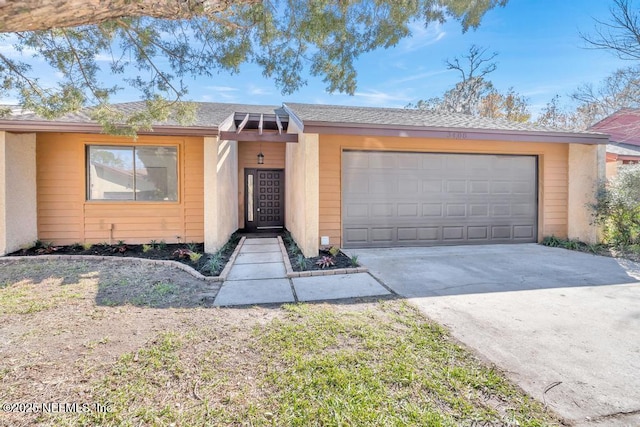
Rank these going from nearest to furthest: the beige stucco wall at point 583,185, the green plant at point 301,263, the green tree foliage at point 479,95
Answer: the green plant at point 301,263
the beige stucco wall at point 583,185
the green tree foliage at point 479,95

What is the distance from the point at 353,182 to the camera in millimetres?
7098

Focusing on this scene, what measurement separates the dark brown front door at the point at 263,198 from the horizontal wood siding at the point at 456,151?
4.07 meters

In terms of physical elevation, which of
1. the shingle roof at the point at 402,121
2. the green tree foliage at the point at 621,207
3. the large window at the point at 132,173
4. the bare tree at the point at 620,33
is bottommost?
the green tree foliage at the point at 621,207

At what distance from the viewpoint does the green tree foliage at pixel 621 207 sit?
21.5 ft

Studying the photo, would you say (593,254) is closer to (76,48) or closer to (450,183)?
(450,183)

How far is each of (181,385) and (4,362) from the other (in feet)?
5.08

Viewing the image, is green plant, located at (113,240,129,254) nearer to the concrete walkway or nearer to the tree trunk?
the concrete walkway

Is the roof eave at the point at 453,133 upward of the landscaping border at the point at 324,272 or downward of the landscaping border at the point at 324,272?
upward

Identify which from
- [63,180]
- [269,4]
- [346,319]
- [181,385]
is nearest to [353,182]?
[269,4]

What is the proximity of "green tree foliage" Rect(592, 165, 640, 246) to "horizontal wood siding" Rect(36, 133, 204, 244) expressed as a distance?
968 centimetres

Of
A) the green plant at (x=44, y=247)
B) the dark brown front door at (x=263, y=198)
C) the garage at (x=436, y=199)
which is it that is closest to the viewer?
the green plant at (x=44, y=247)

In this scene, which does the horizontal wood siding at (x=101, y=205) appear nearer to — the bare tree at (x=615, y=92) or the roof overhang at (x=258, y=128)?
the roof overhang at (x=258, y=128)

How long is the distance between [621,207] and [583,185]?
0.99 m

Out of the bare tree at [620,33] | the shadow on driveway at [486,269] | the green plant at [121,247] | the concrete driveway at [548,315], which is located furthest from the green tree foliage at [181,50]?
A: the bare tree at [620,33]
